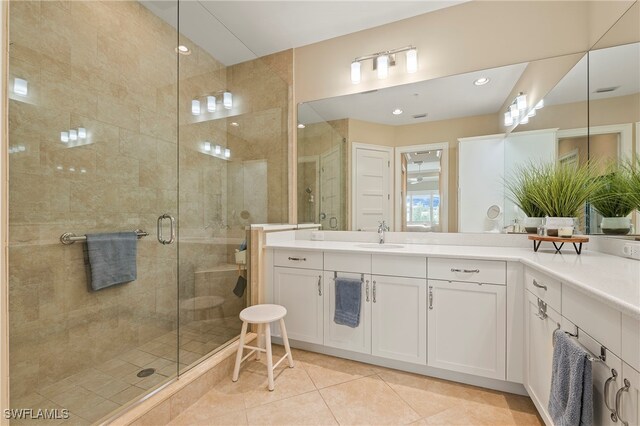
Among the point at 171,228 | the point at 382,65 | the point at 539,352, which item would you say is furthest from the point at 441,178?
the point at 171,228

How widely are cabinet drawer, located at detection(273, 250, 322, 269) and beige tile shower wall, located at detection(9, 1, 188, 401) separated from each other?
2.68 feet

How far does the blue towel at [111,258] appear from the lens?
5.95ft

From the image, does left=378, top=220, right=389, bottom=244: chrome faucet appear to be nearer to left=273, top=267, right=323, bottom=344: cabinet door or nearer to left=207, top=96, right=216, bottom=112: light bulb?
left=273, top=267, right=323, bottom=344: cabinet door

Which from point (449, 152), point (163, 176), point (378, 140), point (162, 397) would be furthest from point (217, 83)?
point (162, 397)

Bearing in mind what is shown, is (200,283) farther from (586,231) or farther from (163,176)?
(586,231)

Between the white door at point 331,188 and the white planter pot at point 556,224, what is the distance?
149cm

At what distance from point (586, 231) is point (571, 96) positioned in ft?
2.94

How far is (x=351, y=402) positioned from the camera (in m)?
1.59

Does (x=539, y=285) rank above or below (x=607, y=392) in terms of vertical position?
above

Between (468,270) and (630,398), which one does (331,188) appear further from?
(630,398)

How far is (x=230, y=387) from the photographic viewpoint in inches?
68.1

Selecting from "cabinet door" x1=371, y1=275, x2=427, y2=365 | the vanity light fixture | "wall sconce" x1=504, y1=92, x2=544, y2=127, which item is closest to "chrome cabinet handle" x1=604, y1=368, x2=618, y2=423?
"cabinet door" x1=371, y1=275, x2=427, y2=365

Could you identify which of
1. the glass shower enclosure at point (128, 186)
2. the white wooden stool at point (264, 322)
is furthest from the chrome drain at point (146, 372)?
the white wooden stool at point (264, 322)

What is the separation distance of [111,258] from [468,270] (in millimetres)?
2328
